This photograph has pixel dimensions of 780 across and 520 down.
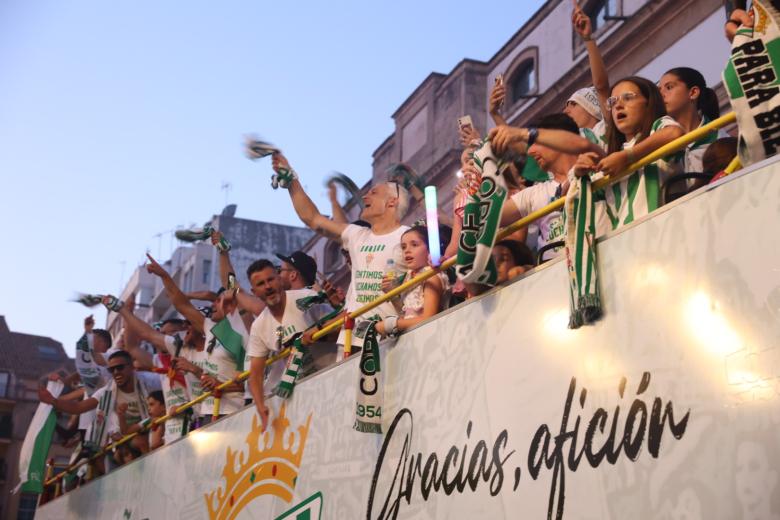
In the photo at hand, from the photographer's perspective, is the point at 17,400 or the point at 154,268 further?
the point at 17,400

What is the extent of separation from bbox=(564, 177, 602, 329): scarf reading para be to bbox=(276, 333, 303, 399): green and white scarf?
3.10 metres

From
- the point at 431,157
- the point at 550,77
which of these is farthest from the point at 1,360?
the point at 550,77

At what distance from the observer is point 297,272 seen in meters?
8.38

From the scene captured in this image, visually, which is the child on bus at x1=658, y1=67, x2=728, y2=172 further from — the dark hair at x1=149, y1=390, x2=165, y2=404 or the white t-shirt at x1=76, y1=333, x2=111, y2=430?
the white t-shirt at x1=76, y1=333, x2=111, y2=430

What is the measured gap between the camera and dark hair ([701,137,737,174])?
4.45 m

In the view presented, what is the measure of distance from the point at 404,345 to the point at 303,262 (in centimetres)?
247

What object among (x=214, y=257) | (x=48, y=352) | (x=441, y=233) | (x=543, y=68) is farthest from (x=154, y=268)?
(x=48, y=352)

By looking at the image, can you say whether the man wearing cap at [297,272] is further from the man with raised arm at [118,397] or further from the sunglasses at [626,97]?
the sunglasses at [626,97]

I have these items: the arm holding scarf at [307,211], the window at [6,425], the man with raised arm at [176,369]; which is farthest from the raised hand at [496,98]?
the window at [6,425]

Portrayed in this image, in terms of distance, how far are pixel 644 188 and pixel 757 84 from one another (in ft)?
2.65

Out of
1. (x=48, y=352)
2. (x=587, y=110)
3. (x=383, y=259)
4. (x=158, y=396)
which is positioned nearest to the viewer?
(x=587, y=110)

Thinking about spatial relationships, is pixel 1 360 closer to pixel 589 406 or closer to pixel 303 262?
pixel 303 262

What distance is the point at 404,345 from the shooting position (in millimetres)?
6199

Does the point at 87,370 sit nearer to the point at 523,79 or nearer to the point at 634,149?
the point at 634,149
